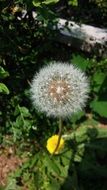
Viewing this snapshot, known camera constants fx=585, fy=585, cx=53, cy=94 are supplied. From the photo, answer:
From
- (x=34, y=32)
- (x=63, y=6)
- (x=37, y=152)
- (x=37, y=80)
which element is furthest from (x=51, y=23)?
(x=63, y=6)

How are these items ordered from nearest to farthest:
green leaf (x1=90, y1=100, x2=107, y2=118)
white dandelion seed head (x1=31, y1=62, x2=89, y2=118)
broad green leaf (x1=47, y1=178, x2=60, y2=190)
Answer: white dandelion seed head (x1=31, y1=62, x2=89, y2=118), broad green leaf (x1=47, y1=178, x2=60, y2=190), green leaf (x1=90, y1=100, x2=107, y2=118)

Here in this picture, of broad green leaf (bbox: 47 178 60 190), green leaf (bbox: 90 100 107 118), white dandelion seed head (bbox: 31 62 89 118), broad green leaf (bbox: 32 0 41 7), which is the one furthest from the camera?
green leaf (bbox: 90 100 107 118)

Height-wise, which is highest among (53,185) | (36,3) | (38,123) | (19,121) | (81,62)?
(36,3)

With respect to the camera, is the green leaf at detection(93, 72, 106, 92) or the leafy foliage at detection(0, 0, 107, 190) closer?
the leafy foliage at detection(0, 0, 107, 190)

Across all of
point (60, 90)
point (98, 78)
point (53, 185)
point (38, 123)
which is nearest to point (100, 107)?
point (98, 78)

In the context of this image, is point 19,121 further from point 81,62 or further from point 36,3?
point 36,3

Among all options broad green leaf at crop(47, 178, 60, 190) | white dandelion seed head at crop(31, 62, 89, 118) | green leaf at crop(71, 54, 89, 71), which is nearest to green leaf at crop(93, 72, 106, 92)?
green leaf at crop(71, 54, 89, 71)

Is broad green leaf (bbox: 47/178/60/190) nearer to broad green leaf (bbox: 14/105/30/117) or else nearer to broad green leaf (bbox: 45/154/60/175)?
broad green leaf (bbox: 45/154/60/175)
